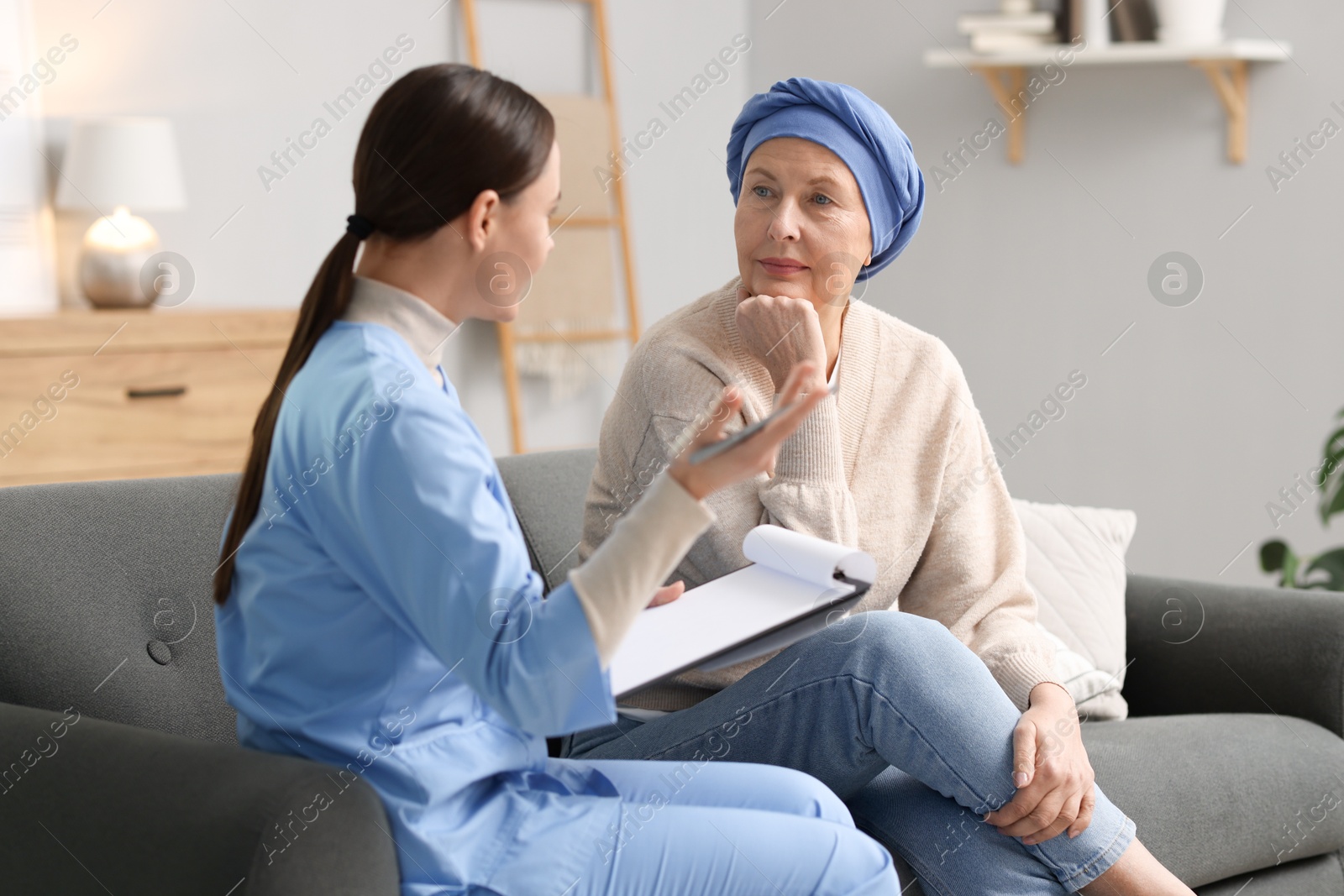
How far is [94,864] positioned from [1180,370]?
285cm

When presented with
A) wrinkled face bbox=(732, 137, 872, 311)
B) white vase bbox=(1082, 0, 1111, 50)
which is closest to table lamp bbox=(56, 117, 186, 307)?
wrinkled face bbox=(732, 137, 872, 311)

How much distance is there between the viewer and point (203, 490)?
61.8 inches

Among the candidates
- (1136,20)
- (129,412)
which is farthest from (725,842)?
(1136,20)

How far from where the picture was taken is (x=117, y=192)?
305 cm

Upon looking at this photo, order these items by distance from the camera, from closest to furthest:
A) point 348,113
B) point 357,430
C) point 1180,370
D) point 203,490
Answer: point 357,430
point 203,490
point 1180,370
point 348,113

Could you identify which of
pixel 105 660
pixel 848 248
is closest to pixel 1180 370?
pixel 848 248

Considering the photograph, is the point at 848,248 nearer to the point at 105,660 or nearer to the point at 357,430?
the point at 357,430

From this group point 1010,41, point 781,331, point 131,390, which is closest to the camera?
point 781,331

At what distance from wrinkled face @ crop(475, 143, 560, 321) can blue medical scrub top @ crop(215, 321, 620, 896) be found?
0.32ft

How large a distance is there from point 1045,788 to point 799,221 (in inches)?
29.5

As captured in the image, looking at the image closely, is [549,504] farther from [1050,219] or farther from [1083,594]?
[1050,219]

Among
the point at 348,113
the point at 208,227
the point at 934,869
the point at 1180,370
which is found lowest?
the point at 1180,370

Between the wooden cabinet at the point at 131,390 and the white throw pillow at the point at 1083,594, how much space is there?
5.79ft

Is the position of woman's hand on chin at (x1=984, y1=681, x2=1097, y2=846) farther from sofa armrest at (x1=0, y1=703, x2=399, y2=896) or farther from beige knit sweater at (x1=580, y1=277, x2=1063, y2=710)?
sofa armrest at (x1=0, y1=703, x2=399, y2=896)
